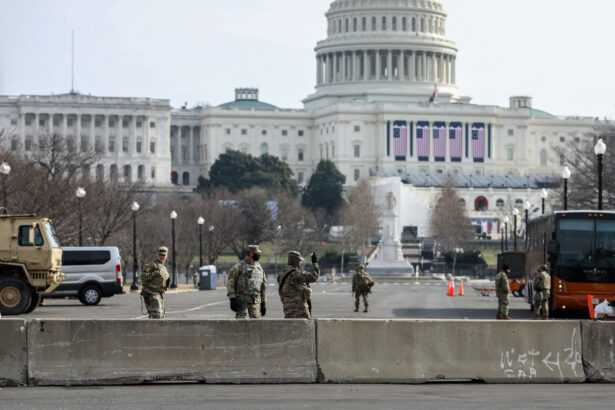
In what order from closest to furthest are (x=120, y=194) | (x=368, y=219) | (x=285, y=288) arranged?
1. (x=285, y=288)
2. (x=120, y=194)
3. (x=368, y=219)

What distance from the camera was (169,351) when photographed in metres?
20.1

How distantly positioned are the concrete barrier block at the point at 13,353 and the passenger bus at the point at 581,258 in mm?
16807

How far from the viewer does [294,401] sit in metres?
18.4

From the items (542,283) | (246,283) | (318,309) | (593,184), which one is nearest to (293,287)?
(246,283)

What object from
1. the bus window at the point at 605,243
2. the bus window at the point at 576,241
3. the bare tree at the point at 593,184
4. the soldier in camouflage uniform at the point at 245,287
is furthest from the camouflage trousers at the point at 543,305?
the bare tree at the point at 593,184

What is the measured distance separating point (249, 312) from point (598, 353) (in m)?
5.16

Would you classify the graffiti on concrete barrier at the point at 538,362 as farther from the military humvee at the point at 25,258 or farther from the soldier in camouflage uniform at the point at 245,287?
the military humvee at the point at 25,258

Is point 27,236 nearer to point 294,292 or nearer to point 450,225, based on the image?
point 294,292

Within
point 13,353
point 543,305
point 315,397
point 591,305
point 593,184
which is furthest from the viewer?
point 593,184

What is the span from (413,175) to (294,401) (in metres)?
158

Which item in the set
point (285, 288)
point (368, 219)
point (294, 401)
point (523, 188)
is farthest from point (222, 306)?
point (523, 188)

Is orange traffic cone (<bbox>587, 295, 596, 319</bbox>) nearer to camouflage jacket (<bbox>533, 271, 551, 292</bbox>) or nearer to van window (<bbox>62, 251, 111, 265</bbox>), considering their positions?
camouflage jacket (<bbox>533, 271, 551, 292</bbox>)

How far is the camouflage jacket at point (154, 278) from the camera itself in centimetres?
2284

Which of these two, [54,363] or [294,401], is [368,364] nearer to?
[294,401]
